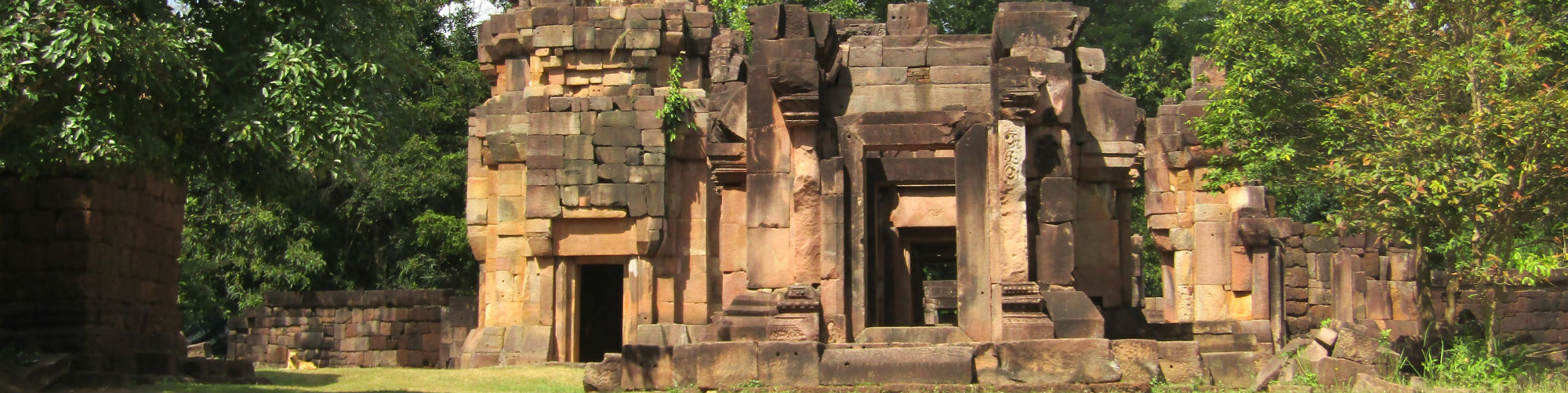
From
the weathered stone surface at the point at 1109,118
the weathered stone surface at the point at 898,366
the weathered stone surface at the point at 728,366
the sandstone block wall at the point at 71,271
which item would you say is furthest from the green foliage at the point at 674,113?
the weathered stone surface at the point at 898,366

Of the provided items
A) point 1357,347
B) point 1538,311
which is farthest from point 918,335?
point 1538,311

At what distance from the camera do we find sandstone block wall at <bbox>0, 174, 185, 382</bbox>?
16.6 m

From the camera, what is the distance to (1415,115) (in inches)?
728

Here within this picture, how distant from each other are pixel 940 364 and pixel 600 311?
49.3 ft

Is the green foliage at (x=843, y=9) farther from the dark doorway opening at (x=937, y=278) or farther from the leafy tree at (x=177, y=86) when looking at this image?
the leafy tree at (x=177, y=86)

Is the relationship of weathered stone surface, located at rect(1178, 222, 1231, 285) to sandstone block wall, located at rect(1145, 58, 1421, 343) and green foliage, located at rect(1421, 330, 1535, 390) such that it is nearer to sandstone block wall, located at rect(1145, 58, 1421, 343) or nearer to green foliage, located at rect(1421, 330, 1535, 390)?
sandstone block wall, located at rect(1145, 58, 1421, 343)

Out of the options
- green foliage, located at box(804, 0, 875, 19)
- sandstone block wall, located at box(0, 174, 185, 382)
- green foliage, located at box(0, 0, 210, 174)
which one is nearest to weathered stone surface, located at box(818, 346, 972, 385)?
green foliage, located at box(0, 0, 210, 174)

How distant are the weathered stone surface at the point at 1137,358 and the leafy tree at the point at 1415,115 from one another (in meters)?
5.83

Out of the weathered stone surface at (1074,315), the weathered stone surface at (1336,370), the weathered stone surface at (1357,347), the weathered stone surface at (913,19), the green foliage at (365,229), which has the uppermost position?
the weathered stone surface at (913,19)

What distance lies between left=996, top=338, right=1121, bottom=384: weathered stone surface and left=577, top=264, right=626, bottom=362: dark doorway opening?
48.0 ft

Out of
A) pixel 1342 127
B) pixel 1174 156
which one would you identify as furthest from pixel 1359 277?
pixel 1342 127

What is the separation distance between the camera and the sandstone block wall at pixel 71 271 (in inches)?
655

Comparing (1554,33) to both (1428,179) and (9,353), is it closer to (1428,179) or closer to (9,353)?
(1428,179)

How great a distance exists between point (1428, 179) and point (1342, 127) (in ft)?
5.24
